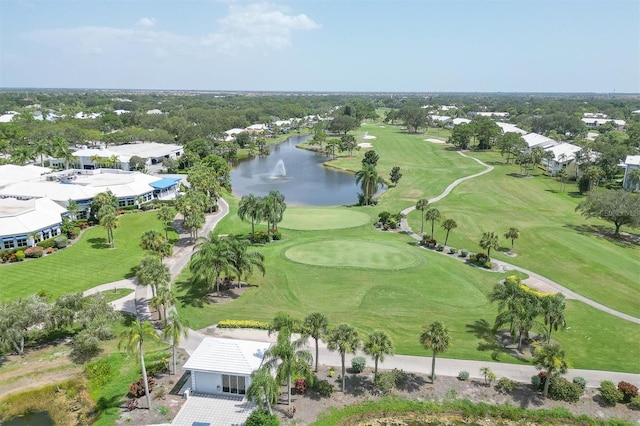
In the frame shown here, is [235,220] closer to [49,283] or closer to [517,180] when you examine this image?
[49,283]

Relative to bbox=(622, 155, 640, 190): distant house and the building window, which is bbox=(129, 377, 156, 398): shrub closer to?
the building window

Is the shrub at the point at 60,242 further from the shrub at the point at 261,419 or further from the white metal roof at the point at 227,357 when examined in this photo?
the shrub at the point at 261,419

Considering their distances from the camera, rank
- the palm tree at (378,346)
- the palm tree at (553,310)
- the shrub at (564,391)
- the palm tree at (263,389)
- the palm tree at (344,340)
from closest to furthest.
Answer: the palm tree at (263,389) → the palm tree at (344,340) → the palm tree at (378,346) → the shrub at (564,391) → the palm tree at (553,310)

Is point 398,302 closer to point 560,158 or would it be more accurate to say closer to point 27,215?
point 27,215

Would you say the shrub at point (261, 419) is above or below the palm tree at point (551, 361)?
below

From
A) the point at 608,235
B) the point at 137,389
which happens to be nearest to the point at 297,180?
the point at 608,235

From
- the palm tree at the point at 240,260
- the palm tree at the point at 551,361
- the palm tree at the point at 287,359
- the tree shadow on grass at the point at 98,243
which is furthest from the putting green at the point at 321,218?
the palm tree at the point at 551,361
